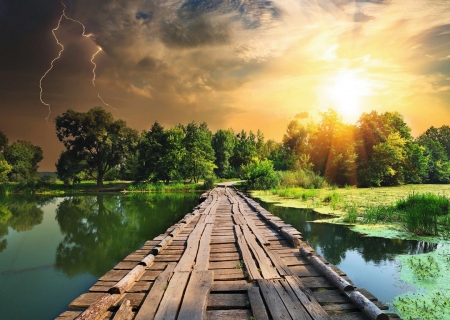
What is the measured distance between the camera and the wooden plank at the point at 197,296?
9.70 feet

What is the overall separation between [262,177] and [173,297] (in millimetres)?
22210

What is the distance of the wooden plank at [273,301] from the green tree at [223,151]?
50.5 meters

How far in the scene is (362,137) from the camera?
2983 centimetres

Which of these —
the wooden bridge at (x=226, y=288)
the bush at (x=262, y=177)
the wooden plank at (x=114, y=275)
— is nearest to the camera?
the wooden bridge at (x=226, y=288)

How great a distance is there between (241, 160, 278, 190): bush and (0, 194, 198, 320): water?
1224cm

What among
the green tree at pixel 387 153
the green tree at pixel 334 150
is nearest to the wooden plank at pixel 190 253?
the green tree at pixel 334 150

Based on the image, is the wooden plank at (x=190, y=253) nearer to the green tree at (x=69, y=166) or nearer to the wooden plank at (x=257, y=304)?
the wooden plank at (x=257, y=304)

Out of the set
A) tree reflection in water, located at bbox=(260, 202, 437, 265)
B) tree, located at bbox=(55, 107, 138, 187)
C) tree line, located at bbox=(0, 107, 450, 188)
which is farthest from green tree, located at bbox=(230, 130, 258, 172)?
tree reflection in water, located at bbox=(260, 202, 437, 265)

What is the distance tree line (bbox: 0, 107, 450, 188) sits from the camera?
27.9 meters

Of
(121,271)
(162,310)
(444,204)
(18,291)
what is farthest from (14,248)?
(444,204)

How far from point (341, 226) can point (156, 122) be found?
32.1 metres

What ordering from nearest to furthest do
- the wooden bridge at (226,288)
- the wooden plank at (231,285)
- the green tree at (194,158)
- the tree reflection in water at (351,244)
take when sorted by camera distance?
1. the wooden bridge at (226,288)
2. the wooden plank at (231,285)
3. the tree reflection in water at (351,244)
4. the green tree at (194,158)

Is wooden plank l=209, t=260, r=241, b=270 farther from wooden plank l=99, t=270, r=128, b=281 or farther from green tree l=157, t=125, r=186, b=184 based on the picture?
green tree l=157, t=125, r=186, b=184

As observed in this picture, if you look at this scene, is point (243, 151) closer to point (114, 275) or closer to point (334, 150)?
point (334, 150)
